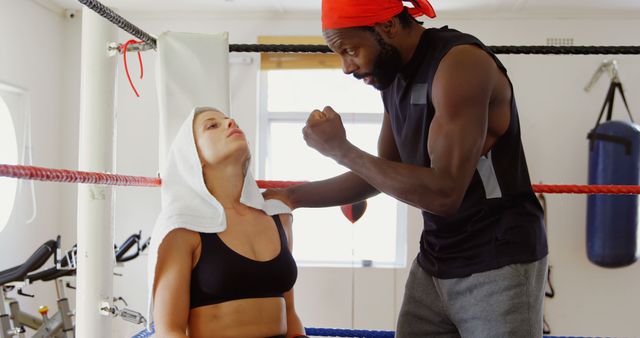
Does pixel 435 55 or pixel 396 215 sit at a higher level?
pixel 435 55

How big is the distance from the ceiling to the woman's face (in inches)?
122

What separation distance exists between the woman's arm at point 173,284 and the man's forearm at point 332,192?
0.34 meters

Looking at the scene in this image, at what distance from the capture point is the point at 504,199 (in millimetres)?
1262

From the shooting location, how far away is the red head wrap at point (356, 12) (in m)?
1.27

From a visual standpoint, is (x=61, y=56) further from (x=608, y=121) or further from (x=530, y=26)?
(x=608, y=121)

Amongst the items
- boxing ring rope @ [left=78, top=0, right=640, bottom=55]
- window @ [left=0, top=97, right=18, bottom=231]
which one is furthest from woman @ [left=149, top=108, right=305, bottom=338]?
window @ [left=0, top=97, right=18, bottom=231]

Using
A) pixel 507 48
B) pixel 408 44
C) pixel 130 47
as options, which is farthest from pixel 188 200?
pixel 507 48

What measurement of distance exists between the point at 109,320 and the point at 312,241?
135 inches

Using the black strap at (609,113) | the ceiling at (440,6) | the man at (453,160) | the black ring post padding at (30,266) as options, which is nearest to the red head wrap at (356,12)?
the man at (453,160)

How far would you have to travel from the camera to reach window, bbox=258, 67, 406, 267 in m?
4.84

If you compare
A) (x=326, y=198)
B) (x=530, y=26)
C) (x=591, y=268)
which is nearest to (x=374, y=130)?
(x=530, y=26)

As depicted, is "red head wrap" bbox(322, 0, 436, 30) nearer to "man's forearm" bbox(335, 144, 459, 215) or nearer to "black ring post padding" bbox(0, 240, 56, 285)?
"man's forearm" bbox(335, 144, 459, 215)

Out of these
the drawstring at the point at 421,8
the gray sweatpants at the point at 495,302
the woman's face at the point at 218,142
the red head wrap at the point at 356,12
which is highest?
the drawstring at the point at 421,8

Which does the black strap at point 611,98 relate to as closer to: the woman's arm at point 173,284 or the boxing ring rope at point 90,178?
the boxing ring rope at point 90,178
